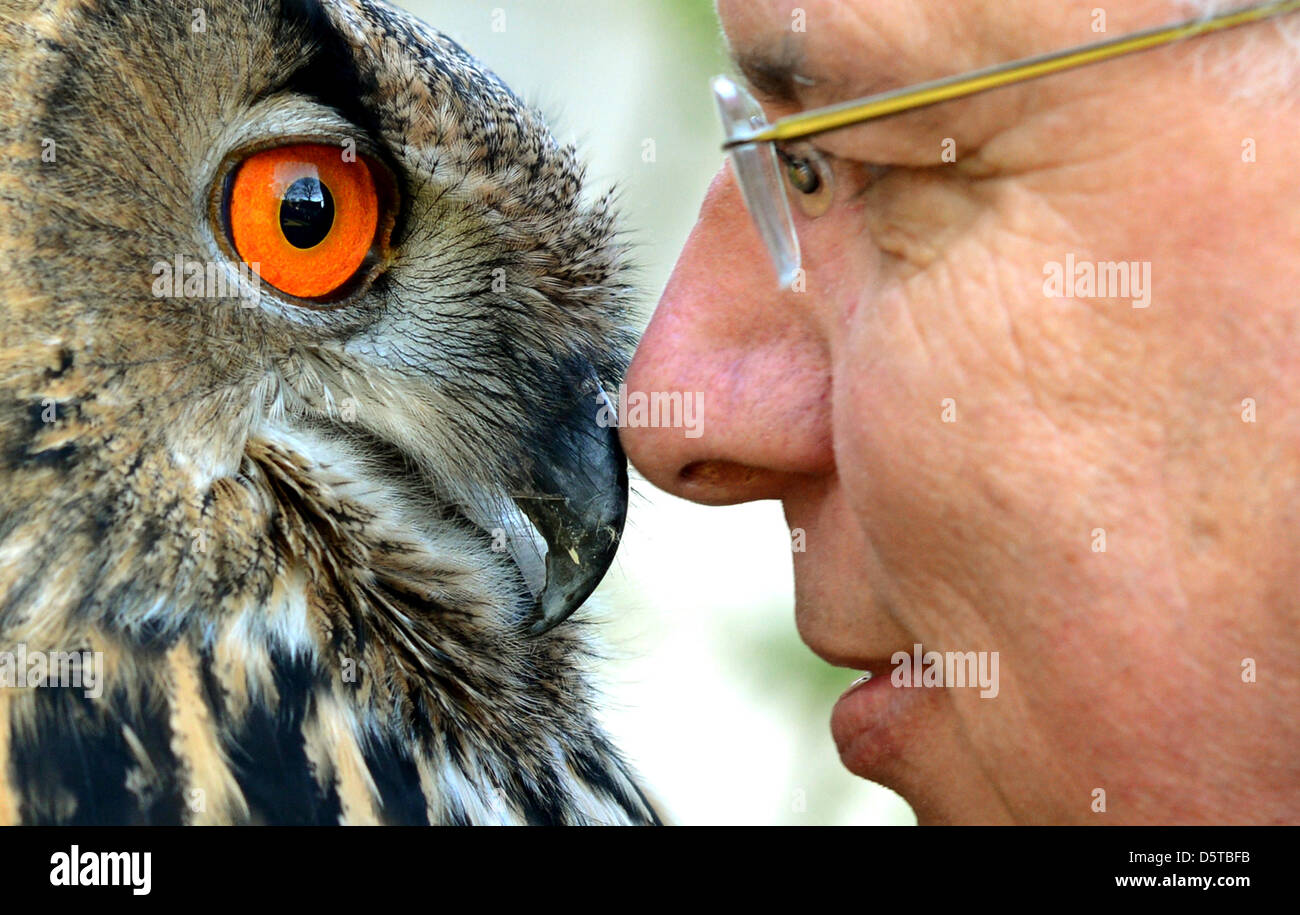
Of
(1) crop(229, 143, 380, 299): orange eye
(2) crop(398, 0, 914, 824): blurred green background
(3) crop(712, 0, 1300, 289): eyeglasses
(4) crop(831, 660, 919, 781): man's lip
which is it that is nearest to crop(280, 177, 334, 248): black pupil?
(1) crop(229, 143, 380, 299): orange eye

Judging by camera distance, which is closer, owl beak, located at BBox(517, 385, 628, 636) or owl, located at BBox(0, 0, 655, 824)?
owl, located at BBox(0, 0, 655, 824)

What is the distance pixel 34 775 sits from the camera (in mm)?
1095

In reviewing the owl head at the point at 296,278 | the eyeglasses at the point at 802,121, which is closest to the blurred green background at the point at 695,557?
the owl head at the point at 296,278

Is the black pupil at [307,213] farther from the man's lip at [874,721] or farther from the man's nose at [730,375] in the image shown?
the man's lip at [874,721]

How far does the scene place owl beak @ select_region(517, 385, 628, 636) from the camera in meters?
1.43

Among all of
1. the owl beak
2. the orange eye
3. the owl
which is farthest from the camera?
the owl beak

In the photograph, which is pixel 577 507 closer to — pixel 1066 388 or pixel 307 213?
pixel 307 213

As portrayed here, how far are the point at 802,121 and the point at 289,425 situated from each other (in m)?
0.65

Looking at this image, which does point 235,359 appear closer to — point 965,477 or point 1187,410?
point 965,477

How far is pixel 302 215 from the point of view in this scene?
4.38 ft

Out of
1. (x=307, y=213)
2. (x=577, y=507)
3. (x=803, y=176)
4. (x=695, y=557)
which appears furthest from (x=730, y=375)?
(x=695, y=557)

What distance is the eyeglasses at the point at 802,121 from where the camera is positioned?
78 centimetres

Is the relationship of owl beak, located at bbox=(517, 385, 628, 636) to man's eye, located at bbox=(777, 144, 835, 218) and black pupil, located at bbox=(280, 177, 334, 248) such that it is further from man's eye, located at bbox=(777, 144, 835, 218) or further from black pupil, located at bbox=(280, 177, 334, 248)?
man's eye, located at bbox=(777, 144, 835, 218)

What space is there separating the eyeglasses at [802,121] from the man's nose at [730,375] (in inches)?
2.6
